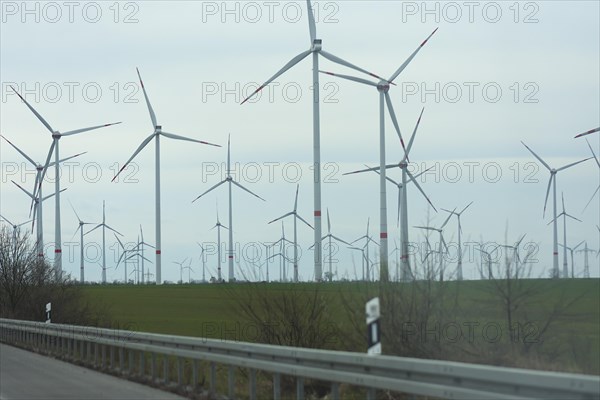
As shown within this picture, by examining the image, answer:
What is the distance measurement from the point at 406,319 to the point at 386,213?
27.0 metres

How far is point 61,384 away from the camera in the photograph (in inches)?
747

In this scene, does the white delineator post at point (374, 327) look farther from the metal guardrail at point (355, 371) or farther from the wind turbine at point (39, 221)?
the wind turbine at point (39, 221)

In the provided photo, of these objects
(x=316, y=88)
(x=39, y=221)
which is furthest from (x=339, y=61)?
(x=39, y=221)

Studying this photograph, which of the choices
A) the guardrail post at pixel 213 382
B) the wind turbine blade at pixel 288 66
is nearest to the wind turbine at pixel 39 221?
the wind turbine blade at pixel 288 66

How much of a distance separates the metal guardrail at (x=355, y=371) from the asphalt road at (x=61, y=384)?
0.59 m

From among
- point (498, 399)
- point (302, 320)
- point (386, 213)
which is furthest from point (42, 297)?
point (498, 399)

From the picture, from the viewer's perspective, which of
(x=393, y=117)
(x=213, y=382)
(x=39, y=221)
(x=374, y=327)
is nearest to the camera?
(x=374, y=327)

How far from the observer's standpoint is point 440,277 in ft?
57.1

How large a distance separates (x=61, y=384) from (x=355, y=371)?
859 cm

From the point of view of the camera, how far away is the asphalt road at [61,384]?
1683 centimetres

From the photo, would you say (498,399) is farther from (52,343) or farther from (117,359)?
(52,343)

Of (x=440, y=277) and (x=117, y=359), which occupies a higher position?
(x=440, y=277)

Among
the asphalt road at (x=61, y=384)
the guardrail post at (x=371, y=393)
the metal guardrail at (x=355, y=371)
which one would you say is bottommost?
the asphalt road at (x=61, y=384)

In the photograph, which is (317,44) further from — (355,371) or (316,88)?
(355,371)
